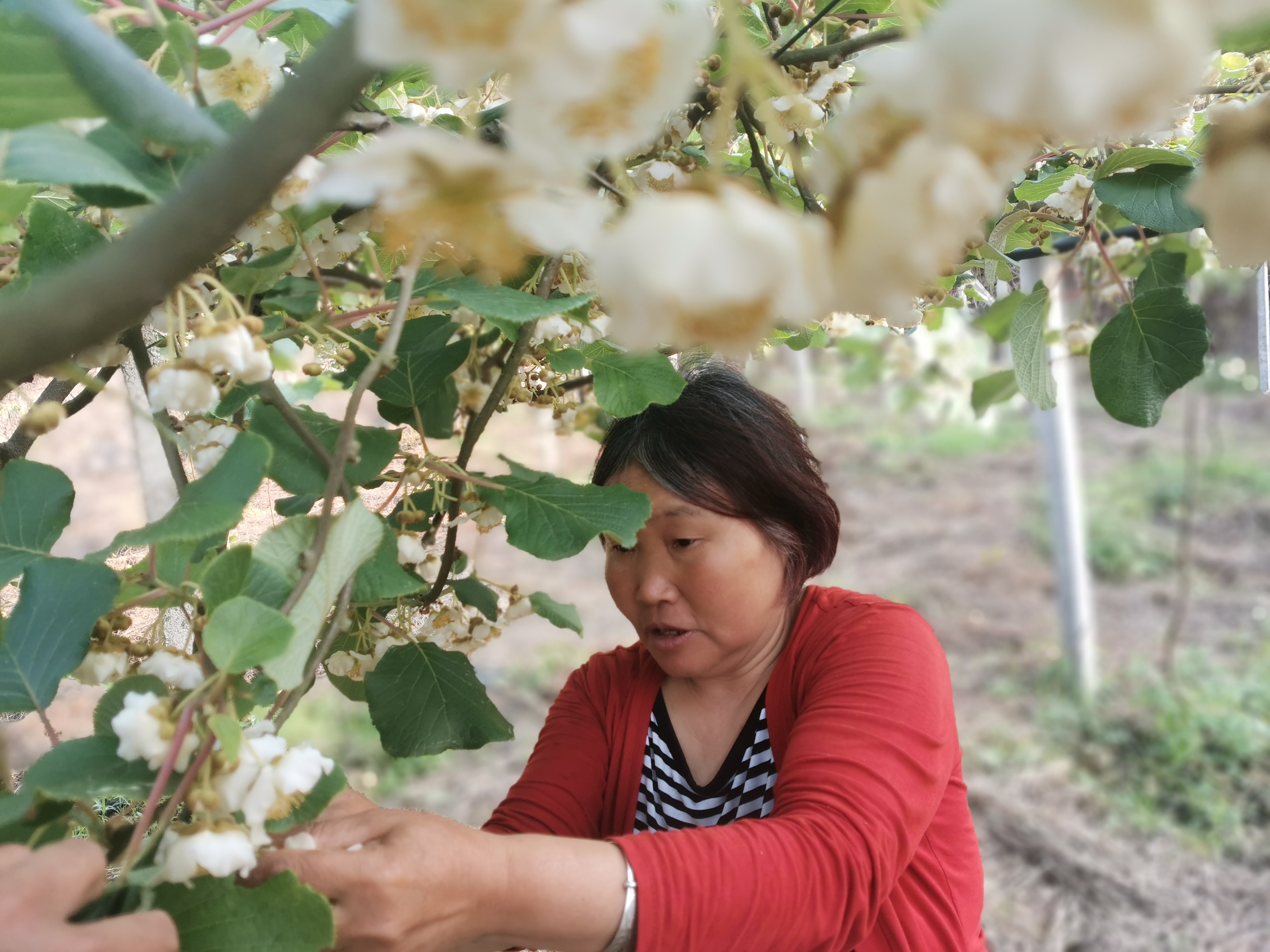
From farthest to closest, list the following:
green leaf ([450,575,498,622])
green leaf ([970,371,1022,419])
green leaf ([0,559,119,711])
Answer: green leaf ([970,371,1022,419]) → green leaf ([450,575,498,622]) → green leaf ([0,559,119,711])

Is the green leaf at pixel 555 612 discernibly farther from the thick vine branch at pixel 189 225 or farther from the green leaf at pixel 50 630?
the thick vine branch at pixel 189 225

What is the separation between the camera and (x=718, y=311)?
208 millimetres

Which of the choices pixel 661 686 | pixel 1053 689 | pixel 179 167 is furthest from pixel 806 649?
pixel 1053 689

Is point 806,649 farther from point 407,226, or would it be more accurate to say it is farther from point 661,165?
point 407,226

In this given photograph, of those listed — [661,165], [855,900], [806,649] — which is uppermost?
[661,165]

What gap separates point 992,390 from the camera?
1.08 m

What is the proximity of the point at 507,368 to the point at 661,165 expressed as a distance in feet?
0.49

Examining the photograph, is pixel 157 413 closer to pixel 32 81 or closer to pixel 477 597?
pixel 32 81

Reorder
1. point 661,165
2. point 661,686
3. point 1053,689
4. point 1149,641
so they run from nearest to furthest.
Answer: point 661,165 < point 661,686 < point 1053,689 < point 1149,641

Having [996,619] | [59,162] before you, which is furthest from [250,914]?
[996,619]

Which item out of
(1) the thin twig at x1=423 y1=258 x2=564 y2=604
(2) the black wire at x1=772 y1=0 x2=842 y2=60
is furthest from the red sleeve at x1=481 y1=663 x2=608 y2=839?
(2) the black wire at x1=772 y1=0 x2=842 y2=60

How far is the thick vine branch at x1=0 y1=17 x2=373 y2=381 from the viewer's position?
0.21 meters

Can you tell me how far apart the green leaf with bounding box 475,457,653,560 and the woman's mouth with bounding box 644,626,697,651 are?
285 mm

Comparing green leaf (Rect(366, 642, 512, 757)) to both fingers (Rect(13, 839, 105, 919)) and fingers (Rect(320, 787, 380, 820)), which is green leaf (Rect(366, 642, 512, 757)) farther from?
fingers (Rect(13, 839, 105, 919))
